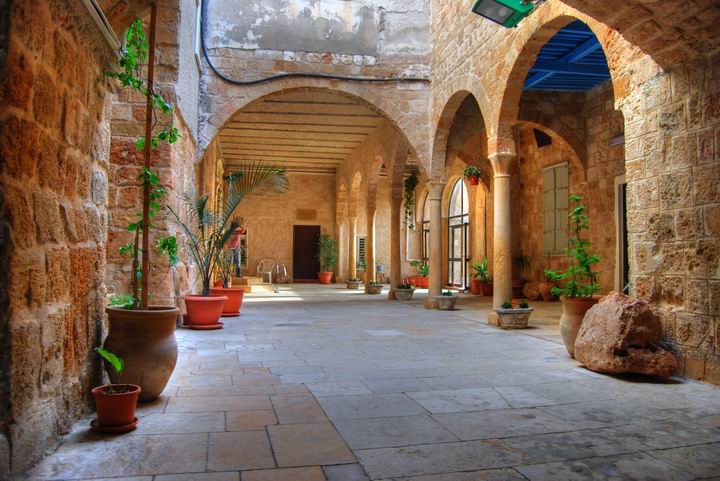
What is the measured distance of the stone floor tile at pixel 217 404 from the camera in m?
3.15

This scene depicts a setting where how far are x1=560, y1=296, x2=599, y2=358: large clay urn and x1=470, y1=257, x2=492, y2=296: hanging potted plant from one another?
838 centimetres

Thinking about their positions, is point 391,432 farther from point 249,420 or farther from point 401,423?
point 249,420

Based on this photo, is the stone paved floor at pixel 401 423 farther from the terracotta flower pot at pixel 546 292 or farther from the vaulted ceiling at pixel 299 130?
the vaulted ceiling at pixel 299 130

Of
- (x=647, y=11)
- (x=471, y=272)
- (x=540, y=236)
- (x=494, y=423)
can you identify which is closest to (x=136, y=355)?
(x=494, y=423)

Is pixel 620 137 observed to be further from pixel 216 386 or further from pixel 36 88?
pixel 36 88

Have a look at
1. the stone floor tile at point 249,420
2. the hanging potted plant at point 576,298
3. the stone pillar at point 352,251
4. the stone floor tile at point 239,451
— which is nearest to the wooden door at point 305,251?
the stone pillar at point 352,251

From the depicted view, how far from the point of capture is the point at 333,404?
3.31 m

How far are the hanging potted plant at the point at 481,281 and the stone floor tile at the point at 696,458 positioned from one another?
10749mm

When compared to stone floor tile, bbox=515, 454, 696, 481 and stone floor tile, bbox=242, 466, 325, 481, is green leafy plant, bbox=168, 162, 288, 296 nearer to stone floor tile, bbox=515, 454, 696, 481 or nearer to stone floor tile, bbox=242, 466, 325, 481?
stone floor tile, bbox=242, 466, 325, 481

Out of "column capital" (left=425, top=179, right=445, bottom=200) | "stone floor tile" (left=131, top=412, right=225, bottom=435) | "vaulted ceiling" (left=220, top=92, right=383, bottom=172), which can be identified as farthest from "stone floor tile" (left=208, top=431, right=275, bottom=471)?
"vaulted ceiling" (left=220, top=92, right=383, bottom=172)

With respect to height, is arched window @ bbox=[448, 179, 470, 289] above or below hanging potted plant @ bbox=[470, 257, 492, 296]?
above

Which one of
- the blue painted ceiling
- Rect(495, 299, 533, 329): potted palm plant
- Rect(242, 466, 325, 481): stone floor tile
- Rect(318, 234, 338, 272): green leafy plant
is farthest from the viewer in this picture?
Rect(318, 234, 338, 272): green leafy plant

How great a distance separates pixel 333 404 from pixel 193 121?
20.7 feet

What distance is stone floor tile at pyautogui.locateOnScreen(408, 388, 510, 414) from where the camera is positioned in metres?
3.26
